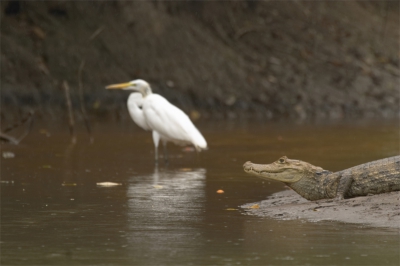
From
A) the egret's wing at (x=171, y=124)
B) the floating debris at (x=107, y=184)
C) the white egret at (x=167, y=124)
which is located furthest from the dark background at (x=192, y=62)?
the floating debris at (x=107, y=184)

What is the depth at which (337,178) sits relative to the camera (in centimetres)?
943

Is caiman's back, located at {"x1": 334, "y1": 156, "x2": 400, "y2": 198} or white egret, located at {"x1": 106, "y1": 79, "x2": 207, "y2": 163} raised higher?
white egret, located at {"x1": 106, "y1": 79, "x2": 207, "y2": 163}

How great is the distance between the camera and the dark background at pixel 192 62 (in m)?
26.3

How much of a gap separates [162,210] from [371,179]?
7.15ft

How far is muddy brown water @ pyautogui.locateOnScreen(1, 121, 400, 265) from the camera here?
6.95 metres

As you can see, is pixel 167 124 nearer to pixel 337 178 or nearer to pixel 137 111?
pixel 137 111

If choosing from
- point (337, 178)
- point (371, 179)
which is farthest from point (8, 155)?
point (371, 179)

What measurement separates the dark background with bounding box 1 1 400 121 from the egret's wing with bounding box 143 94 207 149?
9320mm

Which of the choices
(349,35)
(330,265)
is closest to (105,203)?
(330,265)

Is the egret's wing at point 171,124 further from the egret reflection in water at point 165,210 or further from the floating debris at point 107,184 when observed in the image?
the floating debris at point 107,184

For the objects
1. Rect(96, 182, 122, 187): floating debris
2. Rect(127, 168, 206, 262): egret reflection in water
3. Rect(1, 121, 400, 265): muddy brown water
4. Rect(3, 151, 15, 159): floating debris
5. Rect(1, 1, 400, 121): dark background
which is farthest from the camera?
Rect(1, 1, 400, 121): dark background

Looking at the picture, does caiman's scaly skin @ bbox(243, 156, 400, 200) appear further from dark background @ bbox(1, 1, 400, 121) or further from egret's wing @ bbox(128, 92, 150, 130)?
dark background @ bbox(1, 1, 400, 121)

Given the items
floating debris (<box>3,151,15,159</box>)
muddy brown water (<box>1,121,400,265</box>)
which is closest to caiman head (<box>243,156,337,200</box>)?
muddy brown water (<box>1,121,400,265</box>)

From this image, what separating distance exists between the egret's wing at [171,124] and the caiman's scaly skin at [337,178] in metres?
4.91
